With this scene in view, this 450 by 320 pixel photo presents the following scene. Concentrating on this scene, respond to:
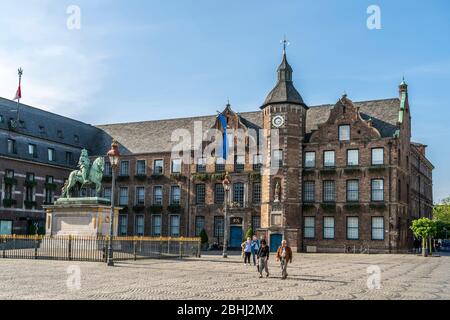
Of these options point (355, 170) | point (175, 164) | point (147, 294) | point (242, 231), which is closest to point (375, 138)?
point (355, 170)

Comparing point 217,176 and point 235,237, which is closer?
point 235,237

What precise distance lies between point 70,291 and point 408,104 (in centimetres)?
5023

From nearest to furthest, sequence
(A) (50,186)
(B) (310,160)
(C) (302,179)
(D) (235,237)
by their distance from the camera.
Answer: (C) (302,179) < (B) (310,160) < (D) (235,237) < (A) (50,186)

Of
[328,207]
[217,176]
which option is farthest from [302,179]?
[217,176]

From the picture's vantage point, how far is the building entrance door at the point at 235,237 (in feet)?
198

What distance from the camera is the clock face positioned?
185 feet

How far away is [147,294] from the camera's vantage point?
17109 millimetres

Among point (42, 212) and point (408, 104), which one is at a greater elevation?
point (408, 104)

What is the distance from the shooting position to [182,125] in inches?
2672

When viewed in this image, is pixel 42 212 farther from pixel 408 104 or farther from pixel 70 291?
pixel 70 291

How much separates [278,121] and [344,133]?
6.72 meters

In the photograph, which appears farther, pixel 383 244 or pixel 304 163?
pixel 304 163

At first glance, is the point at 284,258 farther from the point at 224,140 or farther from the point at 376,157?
the point at 224,140

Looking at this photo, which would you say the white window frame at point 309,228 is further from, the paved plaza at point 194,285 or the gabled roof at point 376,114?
the paved plaza at point 194,285
